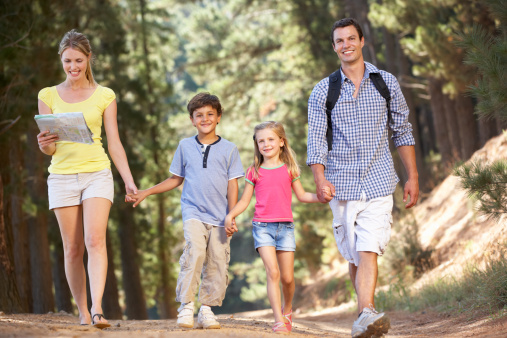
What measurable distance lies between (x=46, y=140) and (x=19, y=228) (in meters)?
9.20

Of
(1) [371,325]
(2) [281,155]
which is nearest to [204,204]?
(2) [281,155]

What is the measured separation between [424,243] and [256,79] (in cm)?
1579


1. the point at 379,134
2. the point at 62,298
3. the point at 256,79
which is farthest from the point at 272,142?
the point at 256,79

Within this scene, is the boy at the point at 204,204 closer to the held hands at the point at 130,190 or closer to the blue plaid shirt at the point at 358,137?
the held hands at the point at 130,190

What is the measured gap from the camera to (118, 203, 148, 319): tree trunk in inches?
877

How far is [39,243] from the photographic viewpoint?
15836mm

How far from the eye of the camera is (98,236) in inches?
223

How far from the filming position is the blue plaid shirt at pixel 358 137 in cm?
540

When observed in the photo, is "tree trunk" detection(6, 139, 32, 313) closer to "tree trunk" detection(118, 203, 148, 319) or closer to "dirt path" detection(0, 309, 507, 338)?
"dirt path" detection(0, 309, 507, 338)

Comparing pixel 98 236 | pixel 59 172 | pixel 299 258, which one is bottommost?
pixel 299 258

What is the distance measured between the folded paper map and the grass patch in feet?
14.2

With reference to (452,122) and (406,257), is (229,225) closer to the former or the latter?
(406,257)

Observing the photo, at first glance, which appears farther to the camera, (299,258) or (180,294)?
(299,258)

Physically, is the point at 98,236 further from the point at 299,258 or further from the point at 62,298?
the point at 299,258
